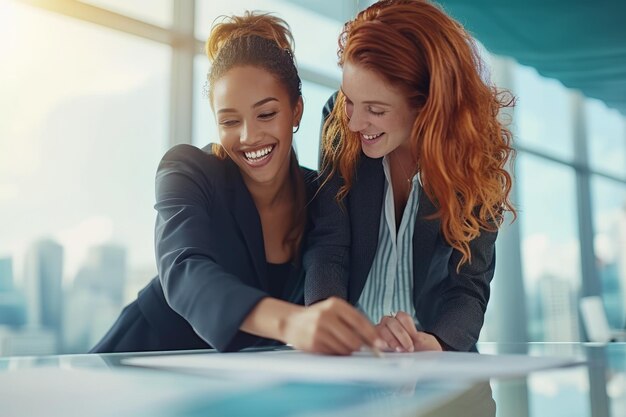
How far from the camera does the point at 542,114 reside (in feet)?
20.5

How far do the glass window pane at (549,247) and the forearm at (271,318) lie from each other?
5285 millimetres

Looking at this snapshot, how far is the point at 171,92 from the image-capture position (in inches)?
151

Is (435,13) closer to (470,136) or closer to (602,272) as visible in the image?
(470,136)

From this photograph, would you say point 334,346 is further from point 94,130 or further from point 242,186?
point 94,130

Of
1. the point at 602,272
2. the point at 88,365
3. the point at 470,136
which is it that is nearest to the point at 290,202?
the point at 470,136

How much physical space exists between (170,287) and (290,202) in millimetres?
491

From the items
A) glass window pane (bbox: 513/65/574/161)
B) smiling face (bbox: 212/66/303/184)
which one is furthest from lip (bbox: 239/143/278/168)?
glass window pane (bbox: 513/65/574/161)

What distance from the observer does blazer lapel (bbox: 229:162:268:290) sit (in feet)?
4.02

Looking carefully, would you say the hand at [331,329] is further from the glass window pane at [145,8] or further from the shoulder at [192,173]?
the glass window pane at [145,8]

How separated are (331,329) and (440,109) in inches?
25.3

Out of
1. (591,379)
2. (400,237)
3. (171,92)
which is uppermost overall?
(171,92)

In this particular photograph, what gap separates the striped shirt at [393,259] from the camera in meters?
1.28

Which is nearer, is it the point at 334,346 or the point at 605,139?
the point at 334,346

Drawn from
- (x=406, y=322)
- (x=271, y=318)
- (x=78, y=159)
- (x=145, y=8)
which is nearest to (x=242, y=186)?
(x=406, y=322)
